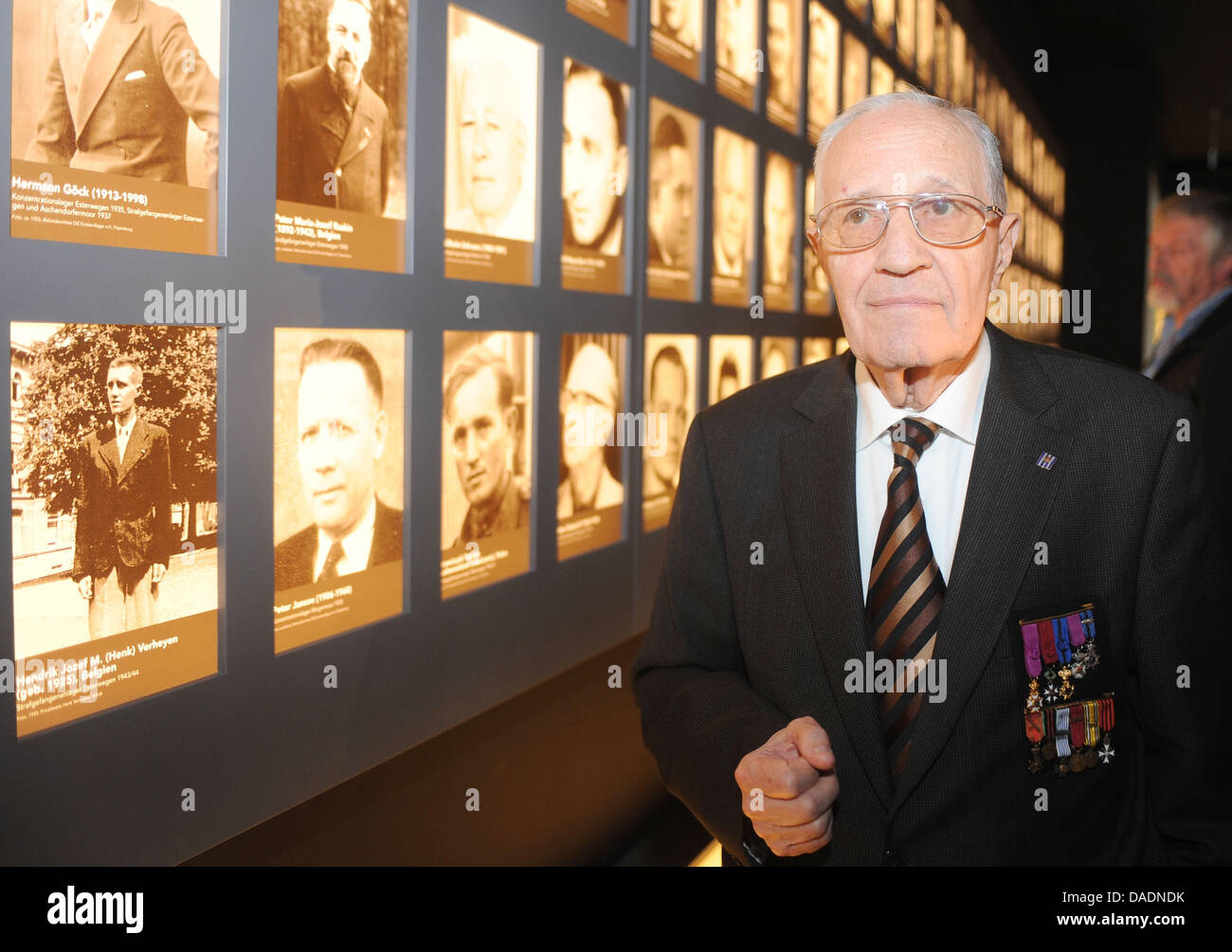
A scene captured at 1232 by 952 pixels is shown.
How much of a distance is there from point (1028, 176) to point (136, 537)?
30.5 feet

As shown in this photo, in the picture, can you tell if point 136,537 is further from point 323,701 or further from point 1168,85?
point 1168,85

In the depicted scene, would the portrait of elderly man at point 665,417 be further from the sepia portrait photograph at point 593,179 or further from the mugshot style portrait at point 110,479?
the mugshot style portrait at point 110,479

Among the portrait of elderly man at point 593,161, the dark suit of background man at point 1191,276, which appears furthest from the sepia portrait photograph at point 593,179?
the dark suit of background man at point 1191,276

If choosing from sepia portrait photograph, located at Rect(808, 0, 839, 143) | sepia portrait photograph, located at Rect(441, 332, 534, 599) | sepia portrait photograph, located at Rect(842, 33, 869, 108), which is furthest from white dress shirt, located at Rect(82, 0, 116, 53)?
sepia portrait photograph, located at Rect(842, 33, 869, 108)

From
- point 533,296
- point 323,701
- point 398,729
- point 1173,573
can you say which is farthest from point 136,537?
point 1173,573

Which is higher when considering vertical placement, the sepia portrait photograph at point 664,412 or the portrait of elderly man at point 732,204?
the portrait of elderly man at point 732,204

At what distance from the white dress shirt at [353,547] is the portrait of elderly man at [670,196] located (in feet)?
4.90

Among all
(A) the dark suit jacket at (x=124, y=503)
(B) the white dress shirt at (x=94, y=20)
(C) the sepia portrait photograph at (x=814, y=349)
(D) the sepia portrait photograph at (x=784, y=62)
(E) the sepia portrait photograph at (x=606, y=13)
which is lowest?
(A) the dark suit jacket at (x=124, y=503)

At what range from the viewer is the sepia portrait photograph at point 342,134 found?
6.15 feet

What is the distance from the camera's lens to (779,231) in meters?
4.35

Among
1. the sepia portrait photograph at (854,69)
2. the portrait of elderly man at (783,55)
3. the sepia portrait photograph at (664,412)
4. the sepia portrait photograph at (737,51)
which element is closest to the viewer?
the sepia portrait photograph at (664,412)

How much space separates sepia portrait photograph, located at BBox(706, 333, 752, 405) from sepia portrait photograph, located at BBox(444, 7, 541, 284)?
1265mm

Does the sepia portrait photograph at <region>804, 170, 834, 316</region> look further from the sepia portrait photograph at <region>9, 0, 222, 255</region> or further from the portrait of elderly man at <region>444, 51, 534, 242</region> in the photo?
the sepia portrait photograph at <region>9, 0, 222, 255</region>
